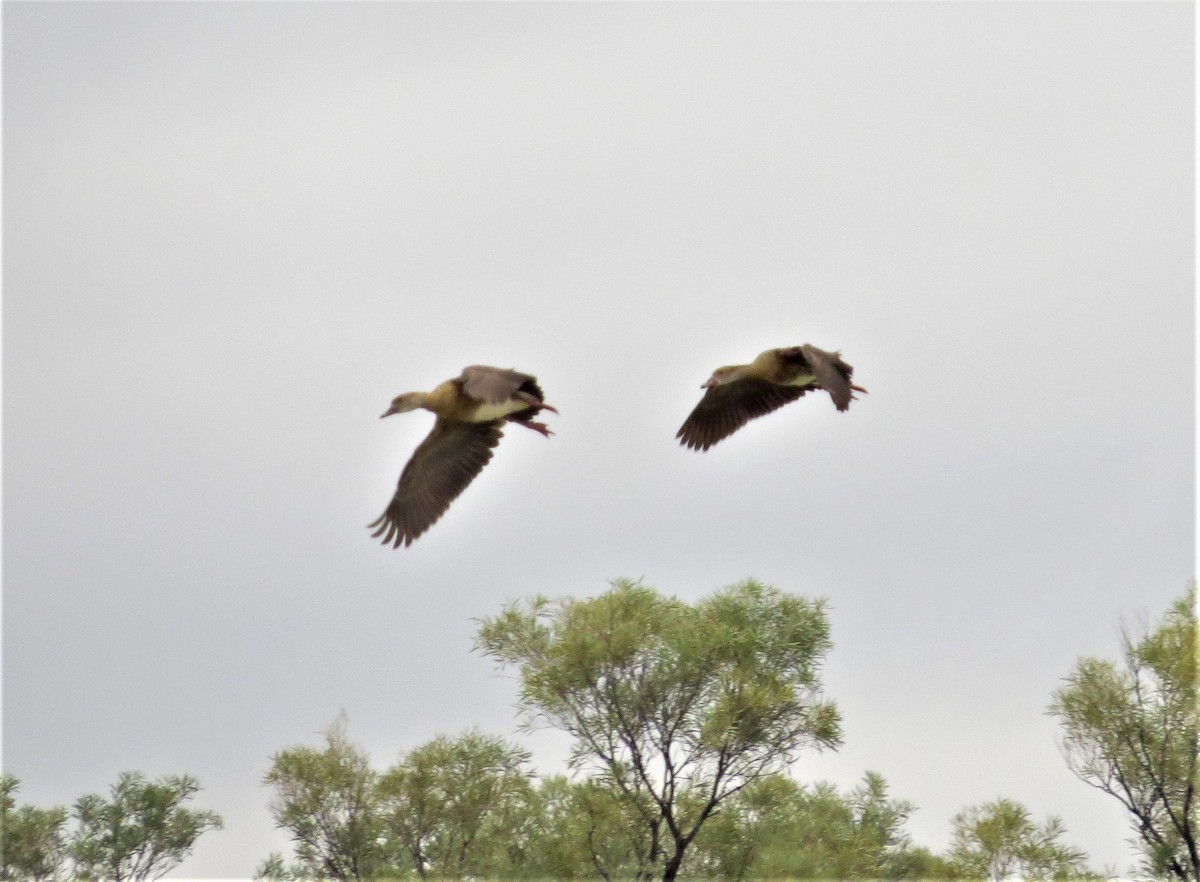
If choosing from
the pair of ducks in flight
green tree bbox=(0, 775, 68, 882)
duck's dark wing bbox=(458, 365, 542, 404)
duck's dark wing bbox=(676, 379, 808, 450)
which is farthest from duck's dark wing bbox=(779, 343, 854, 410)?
green tree bbox=(0, 775, 68, 882)

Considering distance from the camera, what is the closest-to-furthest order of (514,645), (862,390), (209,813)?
(862,390) → (514,645) → (209,813)

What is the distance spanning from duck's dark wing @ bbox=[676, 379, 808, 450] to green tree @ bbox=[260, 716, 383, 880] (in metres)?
7.25

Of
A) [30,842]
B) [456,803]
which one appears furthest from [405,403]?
[30,842]

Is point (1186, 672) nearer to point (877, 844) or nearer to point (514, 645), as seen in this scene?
point (877, 844)

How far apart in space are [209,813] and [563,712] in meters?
7.01

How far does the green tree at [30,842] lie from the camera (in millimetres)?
25500

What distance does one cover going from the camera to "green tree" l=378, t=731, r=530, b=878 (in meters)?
21.7

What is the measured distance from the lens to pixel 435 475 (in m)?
16.8

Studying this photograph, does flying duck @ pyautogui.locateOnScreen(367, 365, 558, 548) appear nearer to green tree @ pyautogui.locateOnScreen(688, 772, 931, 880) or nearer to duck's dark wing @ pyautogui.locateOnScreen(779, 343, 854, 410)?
duck's dark wing @ pyautogui.locateOnScreen(779, 343, 854, 410)

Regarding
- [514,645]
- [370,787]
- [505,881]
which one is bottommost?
[505,881]

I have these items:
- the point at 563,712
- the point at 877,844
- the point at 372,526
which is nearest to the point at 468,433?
the point at 372,526

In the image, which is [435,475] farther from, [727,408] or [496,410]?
[727,408]

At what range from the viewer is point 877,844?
23750 mm

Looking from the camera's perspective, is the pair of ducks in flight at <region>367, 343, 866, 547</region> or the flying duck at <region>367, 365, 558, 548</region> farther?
the flying duck at <region>367, 365, 558, 548</region>
